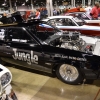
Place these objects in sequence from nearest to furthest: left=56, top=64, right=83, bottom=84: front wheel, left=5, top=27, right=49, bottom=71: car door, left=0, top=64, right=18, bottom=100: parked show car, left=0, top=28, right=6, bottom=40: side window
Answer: left=0, top=64, right=18, bottom=100: parked show car < left=56, top=64, right=83, bottom=84: front wheel < left=5, top=27, right=49, bottom=71: car door < left=0, top=28, right=6, bottom=40: side window

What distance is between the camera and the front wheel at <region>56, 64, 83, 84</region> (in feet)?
11.6

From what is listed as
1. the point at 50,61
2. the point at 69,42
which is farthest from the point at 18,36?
the point at 69,42

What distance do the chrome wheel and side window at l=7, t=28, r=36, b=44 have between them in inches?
39.3

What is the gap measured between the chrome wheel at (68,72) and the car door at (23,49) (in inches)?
19.5

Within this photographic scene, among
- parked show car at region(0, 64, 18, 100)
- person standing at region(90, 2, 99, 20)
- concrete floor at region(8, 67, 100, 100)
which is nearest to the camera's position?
parked show car at region(0, 64, 18, 100)

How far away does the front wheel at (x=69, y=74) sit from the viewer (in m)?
3.54

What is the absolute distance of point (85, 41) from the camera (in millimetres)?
4266

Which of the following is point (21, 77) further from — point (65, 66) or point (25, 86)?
point (65, 66)

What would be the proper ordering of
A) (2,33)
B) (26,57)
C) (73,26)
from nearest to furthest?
(26,57) → (2,33) → (73,26)

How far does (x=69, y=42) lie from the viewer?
13.4ft

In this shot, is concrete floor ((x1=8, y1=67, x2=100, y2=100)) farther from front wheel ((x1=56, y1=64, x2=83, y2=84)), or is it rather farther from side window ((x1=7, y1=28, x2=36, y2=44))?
side window ((x1=7, y1=28, x2=36, y2=44))

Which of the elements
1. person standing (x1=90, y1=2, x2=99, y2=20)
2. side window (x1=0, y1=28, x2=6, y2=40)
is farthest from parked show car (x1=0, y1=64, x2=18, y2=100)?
person standing (x1=90, y1=2, x2=99, y2=20)

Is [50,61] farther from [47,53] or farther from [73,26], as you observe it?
[73,26]

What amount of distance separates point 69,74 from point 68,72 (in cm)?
6
